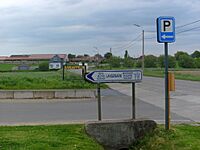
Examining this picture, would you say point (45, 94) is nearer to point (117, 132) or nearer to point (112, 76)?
point (112, 76)

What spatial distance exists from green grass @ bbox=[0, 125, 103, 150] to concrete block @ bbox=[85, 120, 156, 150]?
0.29 metres

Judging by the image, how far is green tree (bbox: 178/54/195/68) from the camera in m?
94.8

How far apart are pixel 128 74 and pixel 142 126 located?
1.28 meters

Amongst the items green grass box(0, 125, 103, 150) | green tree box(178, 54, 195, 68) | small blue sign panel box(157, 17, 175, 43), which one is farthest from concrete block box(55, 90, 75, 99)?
green tree box(178, 54, 195, 68)

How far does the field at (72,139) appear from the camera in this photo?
6.96 meters

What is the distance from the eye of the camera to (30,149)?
6598 mm

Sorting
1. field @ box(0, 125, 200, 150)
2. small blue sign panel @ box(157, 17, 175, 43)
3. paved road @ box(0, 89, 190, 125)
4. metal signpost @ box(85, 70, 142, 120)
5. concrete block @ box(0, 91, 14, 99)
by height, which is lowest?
paved road @ box(0, 89, 190, 125)

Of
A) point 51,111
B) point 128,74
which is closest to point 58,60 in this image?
point 51,111

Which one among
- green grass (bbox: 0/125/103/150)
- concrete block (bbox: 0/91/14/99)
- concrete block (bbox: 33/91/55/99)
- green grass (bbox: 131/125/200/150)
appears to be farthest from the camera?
concrete block (bbox: 33/91/55/99)

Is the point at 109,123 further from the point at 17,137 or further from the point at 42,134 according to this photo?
the point at 17,137

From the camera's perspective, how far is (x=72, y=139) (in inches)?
296

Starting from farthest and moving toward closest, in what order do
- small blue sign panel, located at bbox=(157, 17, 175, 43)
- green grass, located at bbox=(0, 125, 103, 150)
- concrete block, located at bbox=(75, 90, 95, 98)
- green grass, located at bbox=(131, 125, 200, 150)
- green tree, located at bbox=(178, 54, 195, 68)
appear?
green tree, located at bbox=(178, 54, 195, 68), concrete block, located at bbox=(75, 90, 95, 98), small blue sign panel, located at bbox=(157, 17, 175, 43), green grass, located at bbox=(131, 125, 200, 150), green grass, located at bbox=(0, 125, 103, 150)

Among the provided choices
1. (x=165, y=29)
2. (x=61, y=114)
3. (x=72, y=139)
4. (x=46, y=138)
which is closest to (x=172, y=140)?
(x=72, y=139)

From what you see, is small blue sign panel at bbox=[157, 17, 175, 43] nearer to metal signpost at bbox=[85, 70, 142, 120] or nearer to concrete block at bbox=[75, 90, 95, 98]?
metal signpost at bbox=[85, 70, 142, 120]
